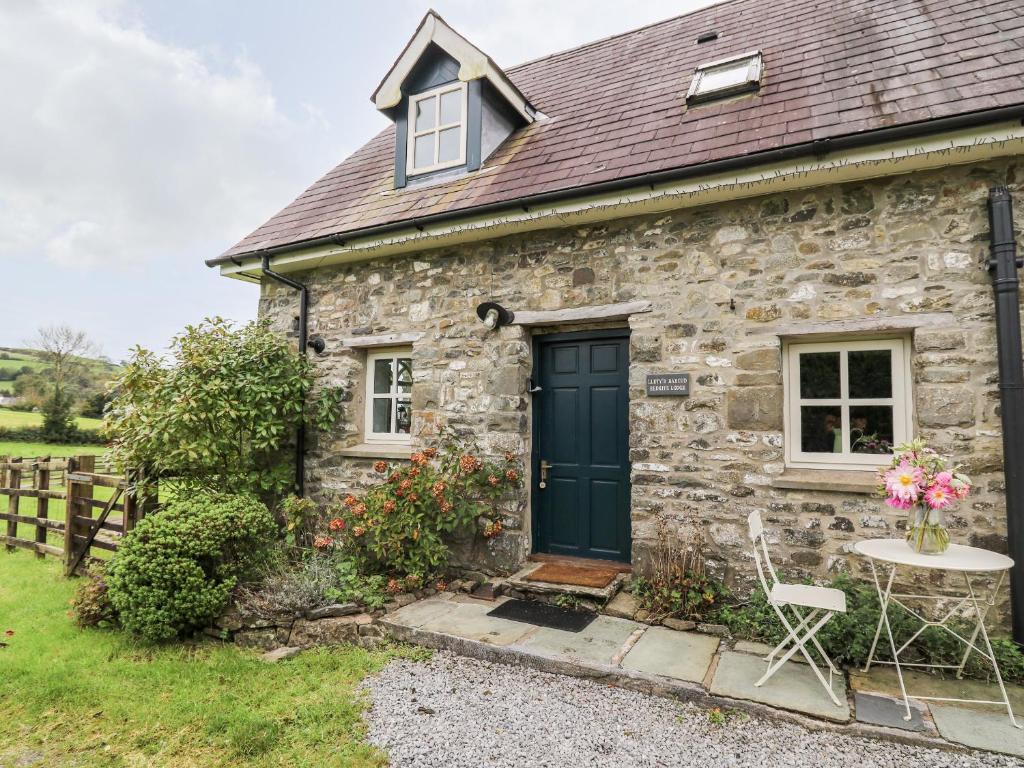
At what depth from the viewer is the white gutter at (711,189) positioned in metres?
3.76

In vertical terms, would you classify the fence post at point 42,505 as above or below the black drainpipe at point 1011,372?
below

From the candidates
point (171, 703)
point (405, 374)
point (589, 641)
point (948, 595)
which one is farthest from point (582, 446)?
point (171, 703)

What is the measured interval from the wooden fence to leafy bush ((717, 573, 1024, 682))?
20.0 feet

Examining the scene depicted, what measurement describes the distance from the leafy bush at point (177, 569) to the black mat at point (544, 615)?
2.31m

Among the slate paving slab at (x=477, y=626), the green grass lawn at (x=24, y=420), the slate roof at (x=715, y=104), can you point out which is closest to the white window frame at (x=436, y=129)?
the slate roof at (x=715, y=104)

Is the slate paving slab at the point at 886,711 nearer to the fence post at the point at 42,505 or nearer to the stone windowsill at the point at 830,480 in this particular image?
the stone windowsill at the point at 830,480

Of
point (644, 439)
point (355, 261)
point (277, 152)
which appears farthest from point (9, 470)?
point (277, 152)

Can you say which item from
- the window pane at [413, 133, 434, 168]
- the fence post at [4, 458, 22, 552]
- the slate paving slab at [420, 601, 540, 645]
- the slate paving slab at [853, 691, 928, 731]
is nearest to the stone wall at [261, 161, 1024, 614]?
the slate paving slab at [420, 601, 540, 645]

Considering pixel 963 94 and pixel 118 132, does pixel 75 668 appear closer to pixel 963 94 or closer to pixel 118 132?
pixel 963 94

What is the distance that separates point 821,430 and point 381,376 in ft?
15.9

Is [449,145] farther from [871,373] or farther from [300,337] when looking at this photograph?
[871,373]

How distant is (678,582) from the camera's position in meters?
4.40

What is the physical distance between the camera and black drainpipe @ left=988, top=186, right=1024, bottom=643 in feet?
11.7

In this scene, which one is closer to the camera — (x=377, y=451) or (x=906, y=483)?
(x=906, y=483)
